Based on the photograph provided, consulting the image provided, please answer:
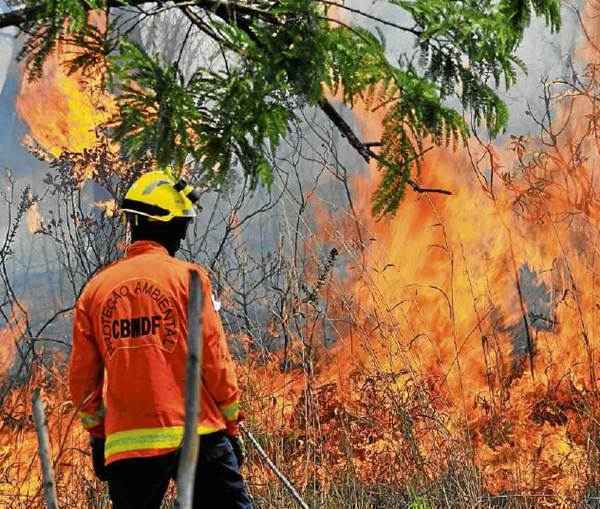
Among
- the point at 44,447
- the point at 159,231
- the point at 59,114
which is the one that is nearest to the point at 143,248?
the point at 159,231

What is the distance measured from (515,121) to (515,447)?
5.29 meters

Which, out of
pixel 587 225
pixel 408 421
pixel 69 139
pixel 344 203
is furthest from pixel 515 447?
pixel 69 139

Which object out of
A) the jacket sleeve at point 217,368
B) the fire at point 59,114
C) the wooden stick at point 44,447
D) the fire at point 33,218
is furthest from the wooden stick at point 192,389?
the fire at point 33,218

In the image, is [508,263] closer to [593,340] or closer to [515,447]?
[593,340]

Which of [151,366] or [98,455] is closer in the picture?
[151,366]

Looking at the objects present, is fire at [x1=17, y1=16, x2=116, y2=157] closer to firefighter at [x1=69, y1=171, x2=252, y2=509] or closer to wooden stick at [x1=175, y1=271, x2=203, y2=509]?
firefighter at [x1=69, y1=171, x2=252, y2=509]

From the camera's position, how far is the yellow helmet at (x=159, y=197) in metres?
3.03

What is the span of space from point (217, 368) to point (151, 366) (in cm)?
20

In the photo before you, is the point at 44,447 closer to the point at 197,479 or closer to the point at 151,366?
the point at 151,366

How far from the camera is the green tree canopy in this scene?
2.81m

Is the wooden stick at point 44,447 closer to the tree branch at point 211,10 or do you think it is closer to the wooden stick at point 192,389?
the wooden stick at point 192,389

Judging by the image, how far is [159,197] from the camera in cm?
304

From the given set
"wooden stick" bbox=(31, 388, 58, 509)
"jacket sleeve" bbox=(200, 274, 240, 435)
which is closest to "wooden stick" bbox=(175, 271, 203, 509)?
"wooden stick" bbox=(31, 388, 58, 509)

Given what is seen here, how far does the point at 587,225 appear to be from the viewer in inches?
319
